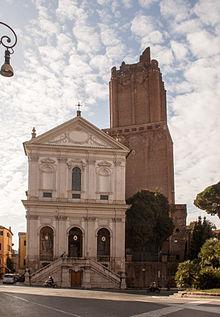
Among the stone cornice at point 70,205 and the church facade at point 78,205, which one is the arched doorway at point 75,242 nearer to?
the church facade at point 78,205

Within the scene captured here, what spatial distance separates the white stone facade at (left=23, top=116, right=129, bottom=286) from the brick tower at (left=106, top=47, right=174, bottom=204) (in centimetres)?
1721

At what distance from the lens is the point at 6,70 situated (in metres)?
Result: 14.0

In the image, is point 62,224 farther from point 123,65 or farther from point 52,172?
point 123,65

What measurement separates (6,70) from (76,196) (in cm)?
4044

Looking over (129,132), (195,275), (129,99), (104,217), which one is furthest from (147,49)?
(195,275)

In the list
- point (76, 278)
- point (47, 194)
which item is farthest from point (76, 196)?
point (76, 278)

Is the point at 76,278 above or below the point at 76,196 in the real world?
below

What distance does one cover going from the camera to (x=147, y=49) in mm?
83500

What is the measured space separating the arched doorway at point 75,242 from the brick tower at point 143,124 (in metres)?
19.2

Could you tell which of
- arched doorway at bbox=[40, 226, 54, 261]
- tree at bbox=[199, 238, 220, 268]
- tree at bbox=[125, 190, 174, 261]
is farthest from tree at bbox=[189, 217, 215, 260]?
tree at bbox=[199, 238, 220, 268]

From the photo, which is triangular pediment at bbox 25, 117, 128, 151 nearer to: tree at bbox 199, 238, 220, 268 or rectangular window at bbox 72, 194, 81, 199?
rectangular window at bbox 72, 194, 81, 199

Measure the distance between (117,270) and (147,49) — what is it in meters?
42.4

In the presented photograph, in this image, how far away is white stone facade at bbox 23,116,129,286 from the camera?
5241cm

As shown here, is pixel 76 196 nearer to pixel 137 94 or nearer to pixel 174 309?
pixel 137 94
